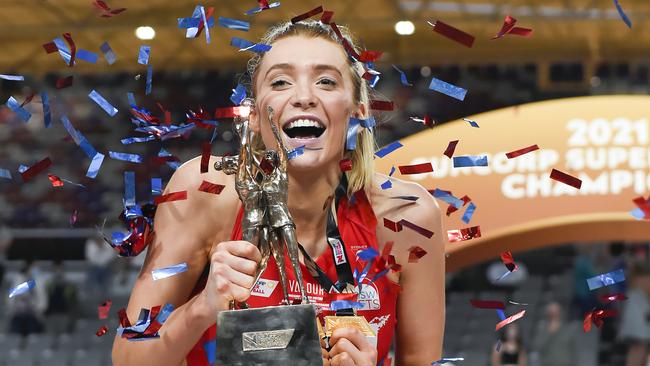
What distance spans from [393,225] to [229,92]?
9.73 meters

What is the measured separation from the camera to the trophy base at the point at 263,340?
1469 millimetres

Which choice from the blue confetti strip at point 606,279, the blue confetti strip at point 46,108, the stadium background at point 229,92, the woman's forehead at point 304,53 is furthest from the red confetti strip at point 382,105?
the stadium background at point 229,92

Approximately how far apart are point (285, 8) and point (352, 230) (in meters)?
8.01

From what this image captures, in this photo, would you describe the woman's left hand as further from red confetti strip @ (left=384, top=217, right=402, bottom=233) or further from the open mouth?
red confetti strip @ (left=384, top=217, right=402, bottom=233)

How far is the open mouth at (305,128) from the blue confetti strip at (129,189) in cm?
Answer: 27

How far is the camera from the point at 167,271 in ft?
6.15

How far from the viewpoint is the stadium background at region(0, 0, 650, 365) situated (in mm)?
9203

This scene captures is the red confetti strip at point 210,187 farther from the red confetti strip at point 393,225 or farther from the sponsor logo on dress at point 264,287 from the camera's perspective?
the red confetti strip at point 393,225

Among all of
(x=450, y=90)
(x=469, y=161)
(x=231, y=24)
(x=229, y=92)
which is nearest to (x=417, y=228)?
(x=469, y=161)

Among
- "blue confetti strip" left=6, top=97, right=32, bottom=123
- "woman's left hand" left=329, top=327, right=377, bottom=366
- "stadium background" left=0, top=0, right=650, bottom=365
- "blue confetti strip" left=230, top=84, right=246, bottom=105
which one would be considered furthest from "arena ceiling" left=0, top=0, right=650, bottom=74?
"woman's left hand" left=329, top=327, right=377, bottom=366

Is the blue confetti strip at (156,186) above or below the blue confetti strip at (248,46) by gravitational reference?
below

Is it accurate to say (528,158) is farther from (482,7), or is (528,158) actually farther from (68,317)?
(68,317)

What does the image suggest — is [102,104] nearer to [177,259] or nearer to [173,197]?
[173,197]

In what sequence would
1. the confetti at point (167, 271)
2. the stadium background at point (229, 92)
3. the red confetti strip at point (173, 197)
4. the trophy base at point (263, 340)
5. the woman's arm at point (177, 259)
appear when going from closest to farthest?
the trophy base at point (263, 340) < the woman's arm at point (177, 259) < the confetti at point (167, 271) < the red confetti strip at point (173, 197) < the stadium background at point (229, 92)
